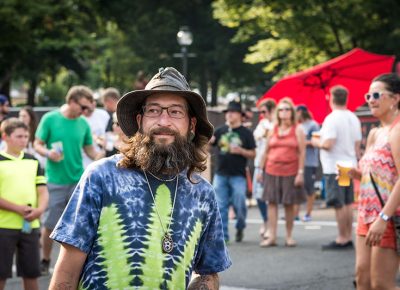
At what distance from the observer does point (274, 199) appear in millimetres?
11562

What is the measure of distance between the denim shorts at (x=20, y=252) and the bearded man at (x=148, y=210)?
368 cm

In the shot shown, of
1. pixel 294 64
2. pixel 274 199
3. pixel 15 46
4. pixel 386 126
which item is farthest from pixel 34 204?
pixel 15 46

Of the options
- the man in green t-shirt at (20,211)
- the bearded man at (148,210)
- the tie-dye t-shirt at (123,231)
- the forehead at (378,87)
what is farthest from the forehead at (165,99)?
the man in green t-shirt at (20,211)

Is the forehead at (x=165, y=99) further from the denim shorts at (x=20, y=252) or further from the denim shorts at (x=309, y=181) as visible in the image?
the denim shorts at (x=309, y=181)

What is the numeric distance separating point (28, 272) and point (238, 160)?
4981 mm

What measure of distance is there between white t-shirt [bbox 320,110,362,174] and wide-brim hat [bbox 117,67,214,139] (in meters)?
7.10

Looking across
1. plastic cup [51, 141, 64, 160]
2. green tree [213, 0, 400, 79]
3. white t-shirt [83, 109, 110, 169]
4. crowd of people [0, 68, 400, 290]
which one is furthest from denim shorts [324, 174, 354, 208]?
green tree [213, 0, 400, 79]

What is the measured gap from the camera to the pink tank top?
11648 mm

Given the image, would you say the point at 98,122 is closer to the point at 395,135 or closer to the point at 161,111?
the point at 395,135

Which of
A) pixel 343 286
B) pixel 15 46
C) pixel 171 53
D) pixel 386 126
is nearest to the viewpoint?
pixel 386 126

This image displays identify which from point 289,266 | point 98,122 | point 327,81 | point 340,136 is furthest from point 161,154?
point 327,81

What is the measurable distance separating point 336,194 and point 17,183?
15.6ft

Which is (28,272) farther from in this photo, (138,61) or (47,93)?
(47,93)

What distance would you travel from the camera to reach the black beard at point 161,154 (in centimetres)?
359
